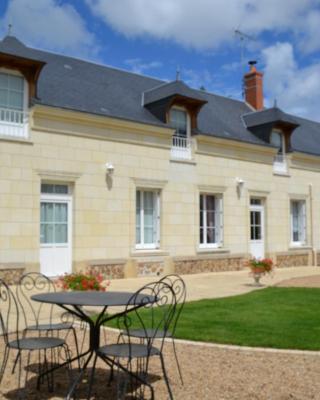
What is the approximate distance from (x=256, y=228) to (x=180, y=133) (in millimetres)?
4630

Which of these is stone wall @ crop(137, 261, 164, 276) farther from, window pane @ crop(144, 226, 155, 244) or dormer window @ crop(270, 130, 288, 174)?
dormer window @ crop(270, 130, 288, 174)

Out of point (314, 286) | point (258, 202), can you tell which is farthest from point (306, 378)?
point (258, 202)

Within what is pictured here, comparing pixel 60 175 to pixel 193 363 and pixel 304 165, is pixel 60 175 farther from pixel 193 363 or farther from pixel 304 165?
pixel 304 165

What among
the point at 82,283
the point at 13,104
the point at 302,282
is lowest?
the point at 302,282

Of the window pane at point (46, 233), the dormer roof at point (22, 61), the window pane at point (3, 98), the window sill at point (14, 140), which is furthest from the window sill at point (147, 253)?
the window pane at point (3, 98)

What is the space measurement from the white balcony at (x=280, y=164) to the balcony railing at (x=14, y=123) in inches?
374

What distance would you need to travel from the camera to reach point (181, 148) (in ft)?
48.1

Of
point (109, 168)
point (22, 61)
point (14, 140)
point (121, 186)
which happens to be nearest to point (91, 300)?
point (14, 140)

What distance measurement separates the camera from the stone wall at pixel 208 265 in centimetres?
1420

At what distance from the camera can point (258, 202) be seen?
1712 centimetres

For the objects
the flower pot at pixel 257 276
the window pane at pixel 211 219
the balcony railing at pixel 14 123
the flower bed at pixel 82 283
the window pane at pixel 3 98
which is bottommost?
the flower pot at pixel 257 276

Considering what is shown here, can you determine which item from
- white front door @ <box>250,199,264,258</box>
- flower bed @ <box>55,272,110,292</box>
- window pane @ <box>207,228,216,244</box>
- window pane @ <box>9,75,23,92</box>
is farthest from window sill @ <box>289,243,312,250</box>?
flower bed @ <box>55,272,110,292</box>

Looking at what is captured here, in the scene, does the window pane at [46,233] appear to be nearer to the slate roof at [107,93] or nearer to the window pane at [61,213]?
the window pane at [61,213]

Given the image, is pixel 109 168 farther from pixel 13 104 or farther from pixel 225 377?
pixel 225 377
